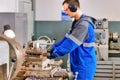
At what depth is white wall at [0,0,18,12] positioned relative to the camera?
9.12 ft

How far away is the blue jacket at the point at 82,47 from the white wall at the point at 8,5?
709 mm

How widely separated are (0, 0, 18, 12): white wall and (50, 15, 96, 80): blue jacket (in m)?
0.71

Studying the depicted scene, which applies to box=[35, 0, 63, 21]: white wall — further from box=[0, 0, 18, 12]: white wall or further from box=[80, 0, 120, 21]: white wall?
box=[0, 0, 18, 12]: white wall

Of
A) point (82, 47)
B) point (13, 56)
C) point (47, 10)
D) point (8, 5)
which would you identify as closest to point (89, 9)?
point (47, 10)

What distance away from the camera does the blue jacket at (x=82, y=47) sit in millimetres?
2498

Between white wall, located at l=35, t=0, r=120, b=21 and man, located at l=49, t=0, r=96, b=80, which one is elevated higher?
white wall, located at l=35, t=0, r=120, b=21

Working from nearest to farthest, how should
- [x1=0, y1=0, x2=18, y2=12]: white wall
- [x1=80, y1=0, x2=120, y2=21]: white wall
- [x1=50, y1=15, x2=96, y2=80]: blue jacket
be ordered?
[x1=50, y1=15, x2=96, y2=80]: blue jacket, [x1=0, y1=0, x2=18, y2=12]: white wall, [x1=80, y1=0, x2=120, y2=21]: white wall

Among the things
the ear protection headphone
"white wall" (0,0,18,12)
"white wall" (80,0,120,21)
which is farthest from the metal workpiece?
"white wall" (80,0,120,21)

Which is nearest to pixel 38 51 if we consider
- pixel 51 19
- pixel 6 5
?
pixel 6 5

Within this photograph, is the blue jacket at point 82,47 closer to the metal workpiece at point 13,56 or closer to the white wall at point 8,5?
the white wall at point 8,5

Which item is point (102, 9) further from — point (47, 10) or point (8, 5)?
point (8, 5)

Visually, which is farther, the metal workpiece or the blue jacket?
the blue jacket

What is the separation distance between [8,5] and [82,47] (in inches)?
37.8

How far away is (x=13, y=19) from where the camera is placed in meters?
3.63
